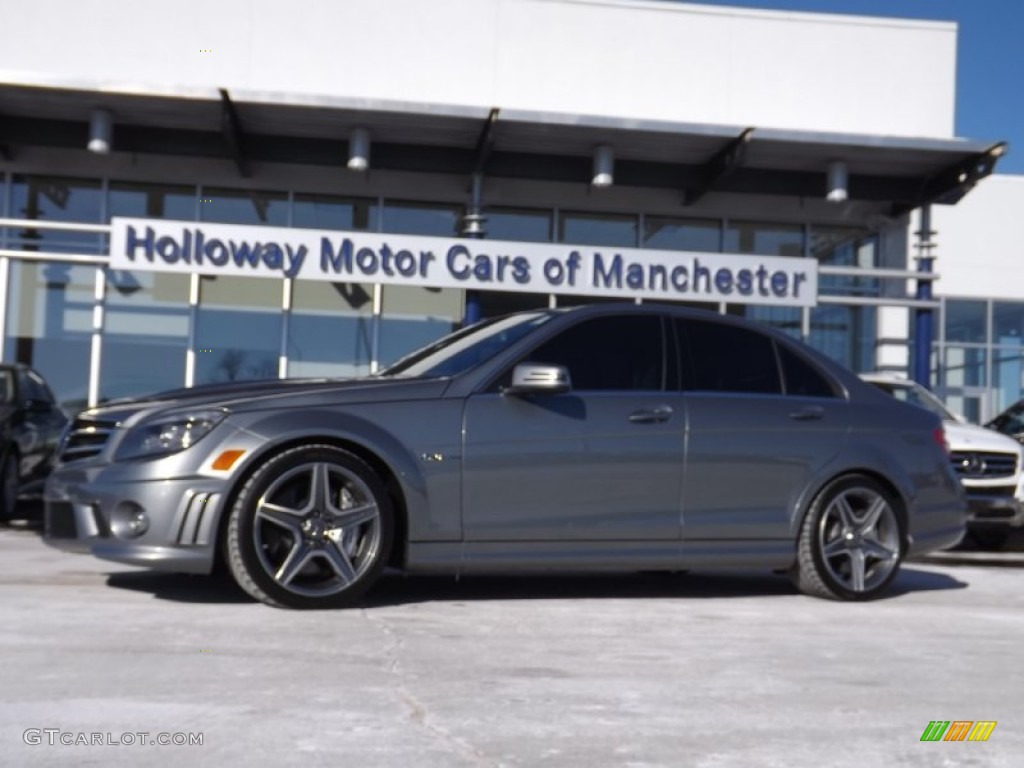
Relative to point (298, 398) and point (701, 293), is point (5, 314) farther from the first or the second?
point (298, 398)

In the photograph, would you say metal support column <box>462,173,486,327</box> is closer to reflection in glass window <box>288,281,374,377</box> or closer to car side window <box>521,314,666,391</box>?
reflection in glass window <box>288,281,374,377</box>

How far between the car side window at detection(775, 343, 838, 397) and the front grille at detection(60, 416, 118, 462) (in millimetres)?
3493

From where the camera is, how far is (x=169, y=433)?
611 centimetres

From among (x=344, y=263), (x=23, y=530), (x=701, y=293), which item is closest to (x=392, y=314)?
(x=344, y=263)

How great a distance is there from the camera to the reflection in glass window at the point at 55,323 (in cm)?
1708

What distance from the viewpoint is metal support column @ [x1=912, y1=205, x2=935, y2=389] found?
1670 cm

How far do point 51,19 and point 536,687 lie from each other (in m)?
15.0

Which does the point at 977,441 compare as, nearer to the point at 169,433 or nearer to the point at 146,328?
the point at 169,433

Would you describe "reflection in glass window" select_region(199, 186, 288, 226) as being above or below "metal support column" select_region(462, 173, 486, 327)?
above

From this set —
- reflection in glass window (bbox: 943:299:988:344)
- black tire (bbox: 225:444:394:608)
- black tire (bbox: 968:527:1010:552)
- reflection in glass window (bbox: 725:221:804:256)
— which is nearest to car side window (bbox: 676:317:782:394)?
black tire (bbox: 225:444:394:608)

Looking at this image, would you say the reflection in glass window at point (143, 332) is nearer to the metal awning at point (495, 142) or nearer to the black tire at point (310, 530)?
the metal awning at point (495, 142)

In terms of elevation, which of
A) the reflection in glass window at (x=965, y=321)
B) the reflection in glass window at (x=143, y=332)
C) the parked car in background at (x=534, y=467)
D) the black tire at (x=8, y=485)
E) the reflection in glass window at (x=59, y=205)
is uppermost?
the reflection in glass window at (x=59, y=205)

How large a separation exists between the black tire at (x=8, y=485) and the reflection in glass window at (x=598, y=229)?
8.75m

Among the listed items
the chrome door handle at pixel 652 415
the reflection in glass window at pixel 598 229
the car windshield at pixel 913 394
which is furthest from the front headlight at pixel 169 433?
the reflection in glass window at pixel 598 229
